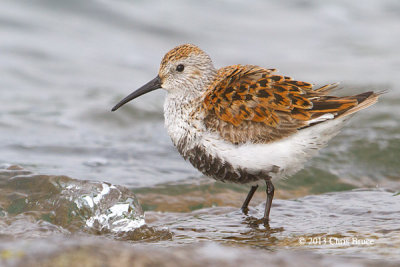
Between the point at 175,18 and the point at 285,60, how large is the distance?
3.64 m

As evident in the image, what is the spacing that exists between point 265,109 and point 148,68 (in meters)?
8.80

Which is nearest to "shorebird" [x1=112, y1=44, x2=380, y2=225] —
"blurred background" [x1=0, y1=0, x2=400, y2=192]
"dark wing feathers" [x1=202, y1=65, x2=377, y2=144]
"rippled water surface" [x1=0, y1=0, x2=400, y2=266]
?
"dark wing feathers" [x1=202, y1=65, x2=377, y2=144]

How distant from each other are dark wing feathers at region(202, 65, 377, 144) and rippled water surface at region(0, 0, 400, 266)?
964 mm

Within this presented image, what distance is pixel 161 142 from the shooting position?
10.1 meters

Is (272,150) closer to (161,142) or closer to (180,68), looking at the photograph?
(180,68)

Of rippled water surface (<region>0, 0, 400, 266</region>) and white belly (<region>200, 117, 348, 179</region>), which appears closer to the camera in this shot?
rippled water surface (<region>0, 0, 400, 266</region>)

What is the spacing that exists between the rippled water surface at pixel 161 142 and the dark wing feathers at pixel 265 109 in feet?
3.16

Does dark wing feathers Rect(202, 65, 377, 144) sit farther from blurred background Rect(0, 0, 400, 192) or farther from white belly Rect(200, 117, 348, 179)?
blurred background Rect(0, 0, 400, 192)

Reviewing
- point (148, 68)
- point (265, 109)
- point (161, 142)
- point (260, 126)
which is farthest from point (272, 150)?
point (148, 68)

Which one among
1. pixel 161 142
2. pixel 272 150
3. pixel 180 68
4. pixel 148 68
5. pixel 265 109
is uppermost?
pixel 148 68

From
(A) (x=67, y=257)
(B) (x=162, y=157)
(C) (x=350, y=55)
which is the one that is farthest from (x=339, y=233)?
(C) (x=350, y=55)

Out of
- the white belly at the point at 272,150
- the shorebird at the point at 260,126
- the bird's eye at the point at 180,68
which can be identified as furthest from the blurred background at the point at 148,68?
the white belly at the point at 272,150

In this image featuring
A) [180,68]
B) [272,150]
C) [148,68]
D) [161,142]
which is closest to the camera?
[272,150]

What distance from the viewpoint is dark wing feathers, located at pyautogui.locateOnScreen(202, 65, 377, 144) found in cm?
582
